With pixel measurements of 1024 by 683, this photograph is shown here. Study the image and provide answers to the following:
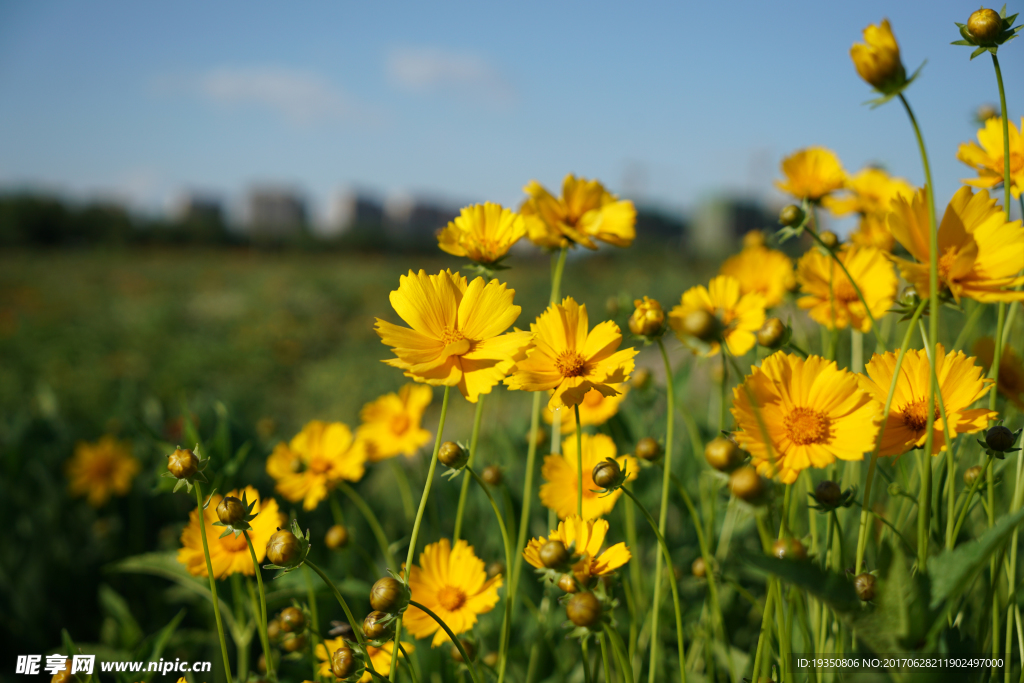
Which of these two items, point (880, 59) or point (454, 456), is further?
point (454, 456)

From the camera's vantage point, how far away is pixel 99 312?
5355 mm

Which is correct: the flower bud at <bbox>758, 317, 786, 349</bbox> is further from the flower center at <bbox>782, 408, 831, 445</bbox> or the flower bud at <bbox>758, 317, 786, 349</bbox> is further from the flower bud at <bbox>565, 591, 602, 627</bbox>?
the flower bud at <bbox>565, 591, 602, 627</bbox>

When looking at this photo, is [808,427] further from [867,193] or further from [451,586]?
[867,193]

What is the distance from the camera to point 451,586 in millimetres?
Answer: 588

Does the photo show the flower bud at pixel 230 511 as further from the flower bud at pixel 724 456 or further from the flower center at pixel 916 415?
the flower center at pixel 916 415

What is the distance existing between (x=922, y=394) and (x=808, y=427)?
0.11 m

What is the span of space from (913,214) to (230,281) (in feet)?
25.2

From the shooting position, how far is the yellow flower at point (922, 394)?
0.46 meters

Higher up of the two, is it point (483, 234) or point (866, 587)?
point (483, 234)

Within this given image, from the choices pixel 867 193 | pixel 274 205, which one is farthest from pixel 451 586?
pixel 274 205

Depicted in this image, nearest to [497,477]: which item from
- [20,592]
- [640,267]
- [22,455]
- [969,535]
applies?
[969,535]

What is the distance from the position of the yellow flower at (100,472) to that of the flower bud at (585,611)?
117cm

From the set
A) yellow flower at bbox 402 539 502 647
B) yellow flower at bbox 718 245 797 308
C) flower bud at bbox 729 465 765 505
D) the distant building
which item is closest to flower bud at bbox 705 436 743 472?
flower bud at bbox 729 465 765 505

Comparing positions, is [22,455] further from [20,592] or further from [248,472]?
[248,472]
